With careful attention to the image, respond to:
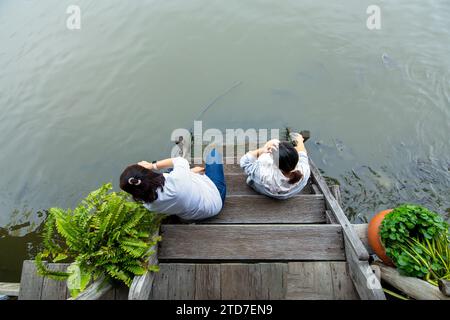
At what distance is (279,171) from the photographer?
12.0 feet

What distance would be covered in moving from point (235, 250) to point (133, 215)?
1.18 meters

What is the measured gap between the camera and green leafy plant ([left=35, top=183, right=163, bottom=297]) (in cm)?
286

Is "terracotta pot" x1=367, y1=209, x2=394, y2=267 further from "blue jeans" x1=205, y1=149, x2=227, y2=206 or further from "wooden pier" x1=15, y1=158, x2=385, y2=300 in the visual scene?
"blue jeans" x1=205, y1=149, x2=227, y2=206

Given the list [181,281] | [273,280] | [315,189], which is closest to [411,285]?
[273,280]

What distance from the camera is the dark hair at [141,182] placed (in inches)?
106

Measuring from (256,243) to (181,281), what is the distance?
0.91 metres

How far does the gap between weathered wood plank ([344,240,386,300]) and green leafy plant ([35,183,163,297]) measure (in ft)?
6.59

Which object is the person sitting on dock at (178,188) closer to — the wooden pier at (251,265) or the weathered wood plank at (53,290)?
the wooden pier at (251,265)

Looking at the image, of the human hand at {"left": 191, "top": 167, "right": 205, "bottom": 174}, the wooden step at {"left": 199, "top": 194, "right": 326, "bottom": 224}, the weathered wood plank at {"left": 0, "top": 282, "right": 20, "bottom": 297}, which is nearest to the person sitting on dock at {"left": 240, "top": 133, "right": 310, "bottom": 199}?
the wooden step at {"left": 199, "top": 194, "right": 326, "bottom": 224}

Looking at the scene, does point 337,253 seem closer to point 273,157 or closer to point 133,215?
point 273,157

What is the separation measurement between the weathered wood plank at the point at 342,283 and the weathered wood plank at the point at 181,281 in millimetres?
1485

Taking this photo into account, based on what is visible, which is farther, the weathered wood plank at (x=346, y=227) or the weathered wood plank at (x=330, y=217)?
the weathered wood plank at (x=330, y=217)

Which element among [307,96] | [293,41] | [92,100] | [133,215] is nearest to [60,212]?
[133,215]
